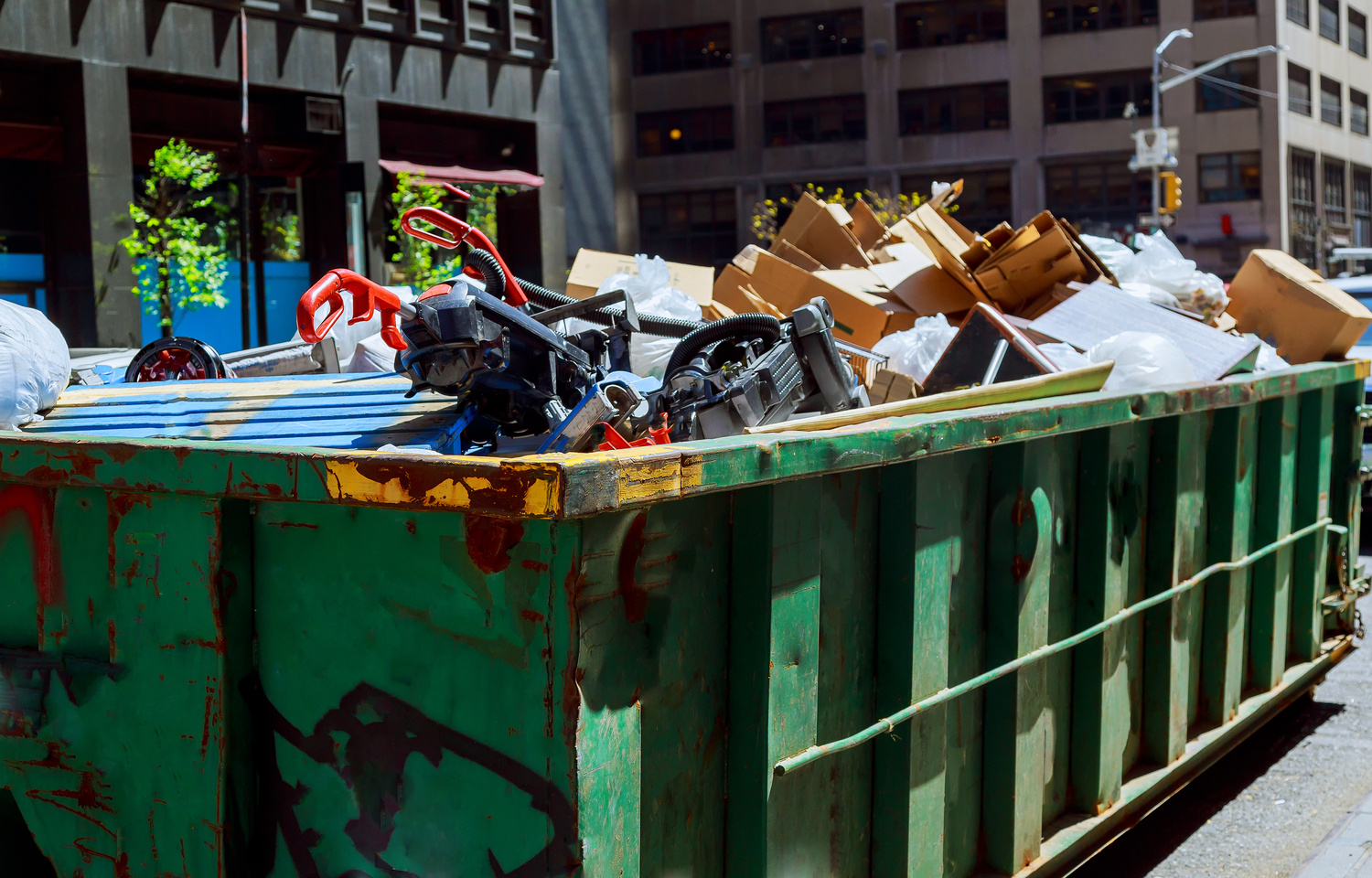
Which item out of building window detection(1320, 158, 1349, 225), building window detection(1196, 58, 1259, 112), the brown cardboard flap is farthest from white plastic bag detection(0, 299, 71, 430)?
building window detection(1320, 158, 1349, 225)

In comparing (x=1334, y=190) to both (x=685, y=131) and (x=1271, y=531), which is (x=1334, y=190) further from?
(x=1271, y=531)

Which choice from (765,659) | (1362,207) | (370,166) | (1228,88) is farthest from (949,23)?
(765,659)

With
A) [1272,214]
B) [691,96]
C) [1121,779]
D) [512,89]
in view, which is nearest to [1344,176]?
[1272,214]

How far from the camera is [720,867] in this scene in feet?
7.30

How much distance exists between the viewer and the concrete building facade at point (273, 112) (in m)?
16.3

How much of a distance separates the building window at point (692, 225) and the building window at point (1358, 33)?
26551 mm

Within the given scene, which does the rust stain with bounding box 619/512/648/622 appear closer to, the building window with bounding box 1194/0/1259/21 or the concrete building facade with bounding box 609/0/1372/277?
the concrete building facade with bounding box 609/0/1372/277

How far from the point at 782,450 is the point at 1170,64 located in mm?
47004

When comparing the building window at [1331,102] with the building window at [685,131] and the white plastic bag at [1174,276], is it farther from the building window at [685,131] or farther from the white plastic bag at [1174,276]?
the white plastic bag at [1174,276]

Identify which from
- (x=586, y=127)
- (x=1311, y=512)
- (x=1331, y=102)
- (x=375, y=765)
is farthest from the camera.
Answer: (x=1331, y=102)

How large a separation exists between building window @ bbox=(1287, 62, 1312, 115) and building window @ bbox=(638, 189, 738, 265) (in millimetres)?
20502

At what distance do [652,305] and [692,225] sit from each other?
A: 47.3 meters

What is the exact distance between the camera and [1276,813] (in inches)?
173

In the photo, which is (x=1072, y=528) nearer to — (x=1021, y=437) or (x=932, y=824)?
(x=1021, y=437)
